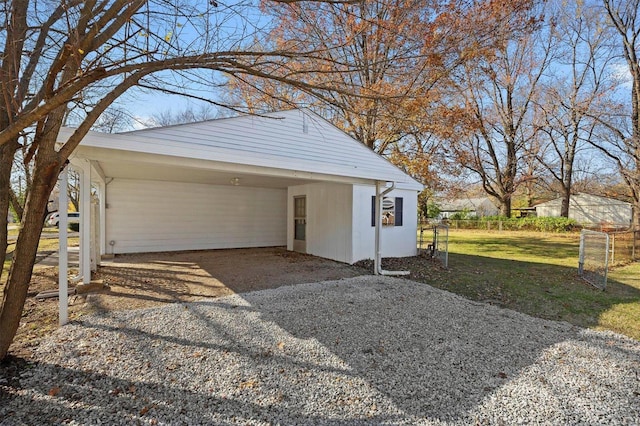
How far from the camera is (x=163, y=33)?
329 cm

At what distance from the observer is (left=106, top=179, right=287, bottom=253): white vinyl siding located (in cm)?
1030

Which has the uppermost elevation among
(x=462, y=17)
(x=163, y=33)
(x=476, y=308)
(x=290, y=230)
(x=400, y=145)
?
(x=462, y=17)

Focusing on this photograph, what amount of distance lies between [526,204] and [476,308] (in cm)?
4039

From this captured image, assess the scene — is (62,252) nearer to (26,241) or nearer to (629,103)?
(26,241)

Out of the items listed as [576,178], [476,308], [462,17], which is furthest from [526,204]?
[476,308]

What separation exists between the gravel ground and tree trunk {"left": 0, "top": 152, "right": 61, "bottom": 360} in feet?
1.56

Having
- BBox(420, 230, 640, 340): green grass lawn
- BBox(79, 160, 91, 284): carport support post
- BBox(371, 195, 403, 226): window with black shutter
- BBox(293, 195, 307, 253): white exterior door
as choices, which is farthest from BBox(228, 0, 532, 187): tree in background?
BBox(420, 230, 640, 340): green grass lawn

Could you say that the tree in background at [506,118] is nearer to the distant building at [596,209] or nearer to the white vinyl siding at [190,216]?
the white vinyl siding at [190,216]

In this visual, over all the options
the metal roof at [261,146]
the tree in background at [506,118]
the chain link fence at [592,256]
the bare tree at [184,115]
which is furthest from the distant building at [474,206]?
the metal roof at [261,146]

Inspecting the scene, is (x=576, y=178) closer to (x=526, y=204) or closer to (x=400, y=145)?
(x=526, y=204)

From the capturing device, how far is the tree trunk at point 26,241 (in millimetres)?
3270

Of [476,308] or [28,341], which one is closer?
[28,341]

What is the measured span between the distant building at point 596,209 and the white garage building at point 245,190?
3183 cm

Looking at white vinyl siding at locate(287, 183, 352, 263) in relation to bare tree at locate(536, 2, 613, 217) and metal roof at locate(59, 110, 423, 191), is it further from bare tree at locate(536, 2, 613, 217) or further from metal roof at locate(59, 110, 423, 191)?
bare tree at locate(536, 2, 613, 217)
